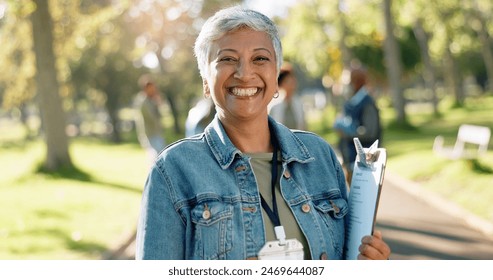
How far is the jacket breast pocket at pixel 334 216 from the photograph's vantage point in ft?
7.36

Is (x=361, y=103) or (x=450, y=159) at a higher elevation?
(x=361, y=103)

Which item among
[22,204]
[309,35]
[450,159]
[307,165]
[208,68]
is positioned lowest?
[22,204]

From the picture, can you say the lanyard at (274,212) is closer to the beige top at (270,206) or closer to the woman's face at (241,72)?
the beige top at (270,206)

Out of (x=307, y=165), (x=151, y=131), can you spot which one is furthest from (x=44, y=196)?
(x=307, y=165)

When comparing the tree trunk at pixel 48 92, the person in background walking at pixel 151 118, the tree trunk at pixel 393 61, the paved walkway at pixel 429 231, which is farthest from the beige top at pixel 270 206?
the tree trunk at pixel 393 61

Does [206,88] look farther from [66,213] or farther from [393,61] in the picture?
[393,61]

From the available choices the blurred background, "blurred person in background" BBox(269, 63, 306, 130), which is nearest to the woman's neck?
the blurred background

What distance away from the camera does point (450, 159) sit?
11812mm

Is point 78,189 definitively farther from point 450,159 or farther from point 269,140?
point 269,140

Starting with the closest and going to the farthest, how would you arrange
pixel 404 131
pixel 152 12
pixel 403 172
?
pixel 403 172 → pixel 404 131 → pixel 152 12

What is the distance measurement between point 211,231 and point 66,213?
322 inches

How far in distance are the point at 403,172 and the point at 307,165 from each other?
36.8 feet

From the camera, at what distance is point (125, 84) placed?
108ft

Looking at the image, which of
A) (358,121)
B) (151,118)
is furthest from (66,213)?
(358,121)
